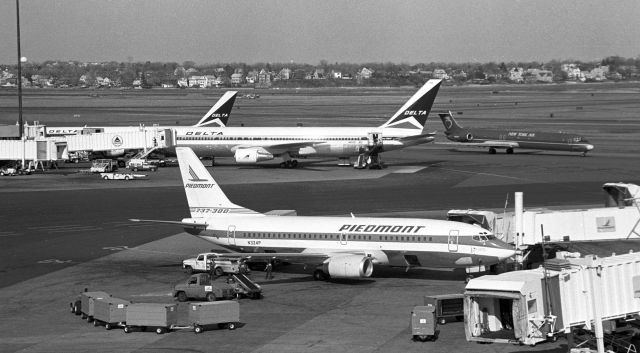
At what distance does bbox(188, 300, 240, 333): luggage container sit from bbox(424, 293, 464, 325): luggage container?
8591 millimetres

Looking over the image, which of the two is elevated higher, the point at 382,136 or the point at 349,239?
the point at 382,136

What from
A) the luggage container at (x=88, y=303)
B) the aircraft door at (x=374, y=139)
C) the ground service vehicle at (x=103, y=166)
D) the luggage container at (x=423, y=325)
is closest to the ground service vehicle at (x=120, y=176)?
the ground service vehicle at (x=103, y=166)

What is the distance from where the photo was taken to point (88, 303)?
47188 mm

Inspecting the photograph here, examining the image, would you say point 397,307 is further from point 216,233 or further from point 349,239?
point 216,233

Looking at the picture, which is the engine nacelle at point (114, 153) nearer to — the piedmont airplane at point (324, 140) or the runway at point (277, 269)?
the runway at point (277, 269)

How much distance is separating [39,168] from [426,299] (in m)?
80.6

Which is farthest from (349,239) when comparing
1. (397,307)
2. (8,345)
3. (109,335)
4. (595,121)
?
(595,121)

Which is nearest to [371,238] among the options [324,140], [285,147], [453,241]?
[453,241]

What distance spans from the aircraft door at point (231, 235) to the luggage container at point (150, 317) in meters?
12.9

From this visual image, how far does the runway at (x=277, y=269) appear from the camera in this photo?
43719 mm

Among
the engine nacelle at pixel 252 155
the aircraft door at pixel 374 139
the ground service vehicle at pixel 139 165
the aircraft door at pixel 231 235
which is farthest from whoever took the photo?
the ground service vehicle at pixel 139 165

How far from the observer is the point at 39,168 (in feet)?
384

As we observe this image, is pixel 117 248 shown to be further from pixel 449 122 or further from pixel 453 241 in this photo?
pixel 449 122

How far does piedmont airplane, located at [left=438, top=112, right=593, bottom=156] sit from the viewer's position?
12569cm
